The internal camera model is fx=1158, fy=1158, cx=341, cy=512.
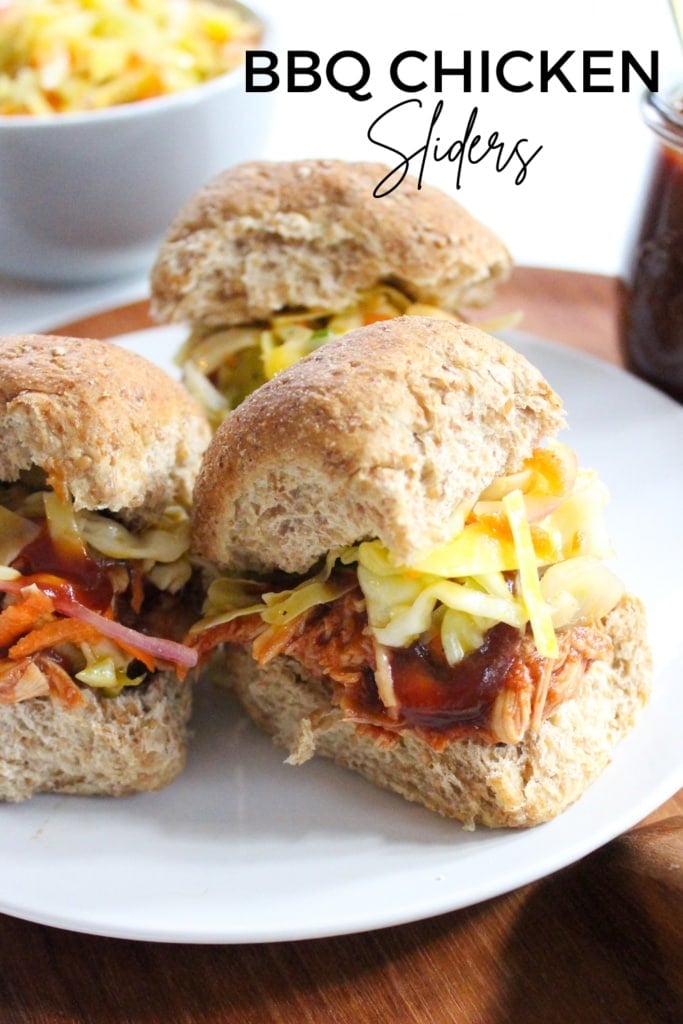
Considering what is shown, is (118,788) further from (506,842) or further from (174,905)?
(506,842)

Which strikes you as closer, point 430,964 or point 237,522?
point 430,964

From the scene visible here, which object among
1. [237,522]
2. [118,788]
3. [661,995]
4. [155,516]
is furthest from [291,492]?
[661,995]

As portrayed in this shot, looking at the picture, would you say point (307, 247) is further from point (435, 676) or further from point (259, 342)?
point (435, 676)

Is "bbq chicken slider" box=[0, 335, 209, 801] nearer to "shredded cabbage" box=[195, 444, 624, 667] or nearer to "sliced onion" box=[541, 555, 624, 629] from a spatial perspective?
"shredded cabbage" box=[195, 444, 624, 667]

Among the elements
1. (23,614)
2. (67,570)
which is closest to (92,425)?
(67,570)

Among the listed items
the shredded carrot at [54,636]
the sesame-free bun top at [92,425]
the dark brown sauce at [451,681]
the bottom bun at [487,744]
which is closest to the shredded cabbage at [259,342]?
the sesame-free bun top at [92,425]

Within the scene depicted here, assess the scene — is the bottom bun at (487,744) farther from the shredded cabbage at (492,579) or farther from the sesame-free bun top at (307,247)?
the sesame-free bun top at (307,247)

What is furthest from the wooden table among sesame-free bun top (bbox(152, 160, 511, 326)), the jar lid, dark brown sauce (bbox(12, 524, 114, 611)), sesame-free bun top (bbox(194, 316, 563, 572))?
the jar lid
